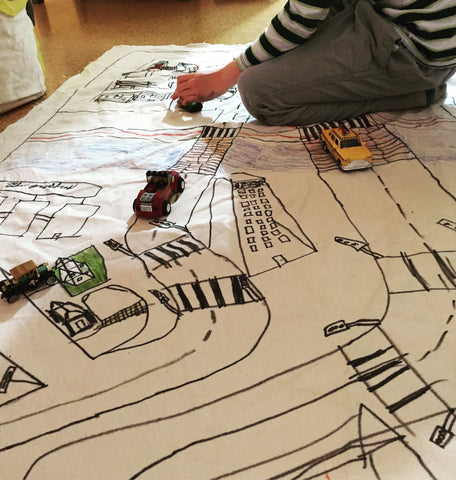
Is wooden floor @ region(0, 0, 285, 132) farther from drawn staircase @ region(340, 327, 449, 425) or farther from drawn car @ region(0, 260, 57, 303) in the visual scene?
drawn staircase @ region(340, 327, 449, 425)

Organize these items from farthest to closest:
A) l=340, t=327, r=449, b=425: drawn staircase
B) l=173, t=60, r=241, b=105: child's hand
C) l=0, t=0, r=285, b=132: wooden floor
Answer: l=0, t=0, r=285, b=132: wooden floor, l=173, t=60, r=241, b=105: child's hand, l=340, t=327, r=449, b=425: drawn staircase

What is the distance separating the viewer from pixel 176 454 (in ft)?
1.29

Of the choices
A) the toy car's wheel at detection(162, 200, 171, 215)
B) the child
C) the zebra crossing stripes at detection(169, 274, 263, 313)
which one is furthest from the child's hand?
the zebra crossing stripes at detection(169, 274, 263, 313)

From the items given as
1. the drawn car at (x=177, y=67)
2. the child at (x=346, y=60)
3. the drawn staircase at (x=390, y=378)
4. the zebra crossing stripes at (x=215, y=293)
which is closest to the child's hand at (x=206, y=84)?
the child at (x=346, y=60)

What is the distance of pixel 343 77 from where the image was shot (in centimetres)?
85

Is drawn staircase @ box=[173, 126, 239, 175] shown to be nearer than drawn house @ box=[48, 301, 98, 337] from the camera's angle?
No

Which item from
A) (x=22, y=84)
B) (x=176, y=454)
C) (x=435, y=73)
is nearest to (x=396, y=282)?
(x=176, y=454)

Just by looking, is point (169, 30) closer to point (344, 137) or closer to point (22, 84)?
point (22, 84)

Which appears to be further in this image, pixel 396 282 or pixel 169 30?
pixel 169 30

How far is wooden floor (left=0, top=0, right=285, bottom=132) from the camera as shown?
4.79 ft

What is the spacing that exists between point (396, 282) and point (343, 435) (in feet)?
0.68

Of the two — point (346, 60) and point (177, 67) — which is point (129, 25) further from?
point (346, 60)

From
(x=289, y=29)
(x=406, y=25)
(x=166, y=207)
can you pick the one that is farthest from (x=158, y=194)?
(x=406, y=25)

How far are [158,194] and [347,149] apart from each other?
320 mm
